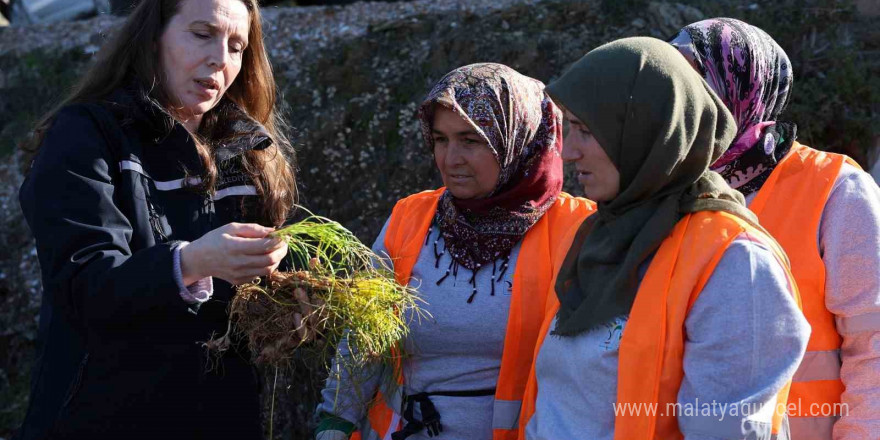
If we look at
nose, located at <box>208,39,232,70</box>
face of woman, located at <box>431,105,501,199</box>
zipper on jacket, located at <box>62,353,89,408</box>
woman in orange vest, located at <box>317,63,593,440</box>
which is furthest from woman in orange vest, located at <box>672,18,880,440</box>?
zipper on jacket, located at <box>62,353,89,408</box>

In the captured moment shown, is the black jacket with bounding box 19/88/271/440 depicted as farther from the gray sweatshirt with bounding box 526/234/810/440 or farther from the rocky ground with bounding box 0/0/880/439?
the rocky ground with bounding box 0/0/880/439

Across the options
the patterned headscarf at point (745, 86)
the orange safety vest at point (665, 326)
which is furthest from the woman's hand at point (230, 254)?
the patterned headscarf at point (745, 86)

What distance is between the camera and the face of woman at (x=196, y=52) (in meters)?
2.41

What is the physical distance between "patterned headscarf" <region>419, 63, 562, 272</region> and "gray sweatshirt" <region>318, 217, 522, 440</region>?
7cm

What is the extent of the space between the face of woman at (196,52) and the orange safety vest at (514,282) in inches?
30.1

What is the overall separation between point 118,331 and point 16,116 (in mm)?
5611

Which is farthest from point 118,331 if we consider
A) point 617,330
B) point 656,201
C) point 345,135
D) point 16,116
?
point 16,116

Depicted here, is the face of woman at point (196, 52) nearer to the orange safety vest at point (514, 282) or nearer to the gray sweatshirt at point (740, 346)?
the orange safety vest at point (514, 282)

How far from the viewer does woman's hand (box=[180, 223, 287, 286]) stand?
2.01 metres

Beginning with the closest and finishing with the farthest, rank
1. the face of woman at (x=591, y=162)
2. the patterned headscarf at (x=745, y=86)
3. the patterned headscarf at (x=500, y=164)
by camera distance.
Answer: the face of woman at (x=591, y=162) → the patterned headscarf at (x=745, y=86) → the patterned headscarf at (x=500, y=164)

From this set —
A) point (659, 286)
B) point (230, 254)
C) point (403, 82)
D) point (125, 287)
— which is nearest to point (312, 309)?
point (230, 254)

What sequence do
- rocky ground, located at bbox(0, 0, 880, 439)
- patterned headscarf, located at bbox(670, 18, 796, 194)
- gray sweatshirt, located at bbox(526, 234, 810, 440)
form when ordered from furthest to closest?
rocky ground, located at bbox(0, 0, 880, 439) → patterned headscarf, located at bbox(670, 18, 796, 194) → gray sweatshirt, located at bbox(526, 234, 810, 440)

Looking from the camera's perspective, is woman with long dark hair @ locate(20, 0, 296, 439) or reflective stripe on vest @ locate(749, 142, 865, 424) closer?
woman with long dark hair @ locate(20, 0, 296, 439)

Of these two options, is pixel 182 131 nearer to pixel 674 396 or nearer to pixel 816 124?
pixel 674 396
